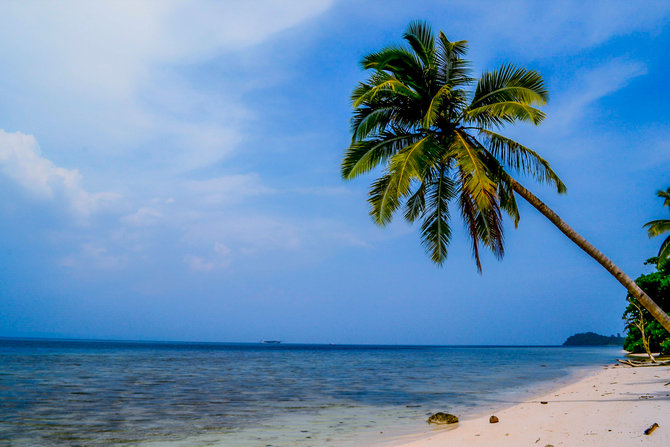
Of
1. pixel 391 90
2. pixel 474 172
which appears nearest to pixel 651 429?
pixel 474 172

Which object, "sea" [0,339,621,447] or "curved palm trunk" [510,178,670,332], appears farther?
"curved palm trunk" [510,178,670,332]

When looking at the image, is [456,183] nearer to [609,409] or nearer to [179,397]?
[609,409]

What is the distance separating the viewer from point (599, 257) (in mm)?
10203

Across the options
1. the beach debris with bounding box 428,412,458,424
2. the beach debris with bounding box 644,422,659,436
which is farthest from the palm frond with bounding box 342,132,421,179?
the beach debris with bounding box 644,422,659,436

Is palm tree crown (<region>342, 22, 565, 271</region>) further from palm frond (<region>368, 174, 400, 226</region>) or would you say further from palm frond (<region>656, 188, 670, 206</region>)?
palm frond (<region>656, 188, 670, 206</region>)

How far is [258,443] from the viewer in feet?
28.5

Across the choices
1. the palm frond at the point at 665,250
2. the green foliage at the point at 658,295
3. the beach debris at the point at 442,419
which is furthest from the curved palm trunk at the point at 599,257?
the palm frond at the point at 665,250

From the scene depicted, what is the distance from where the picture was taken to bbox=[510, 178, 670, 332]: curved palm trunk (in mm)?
9781

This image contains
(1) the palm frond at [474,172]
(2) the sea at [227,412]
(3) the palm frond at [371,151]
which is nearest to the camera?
(2) the sea at [227,412]

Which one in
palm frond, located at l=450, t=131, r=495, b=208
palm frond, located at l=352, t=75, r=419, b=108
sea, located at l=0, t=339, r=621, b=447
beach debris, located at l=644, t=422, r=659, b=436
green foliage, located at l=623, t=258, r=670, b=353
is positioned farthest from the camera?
green foliage, located at l=623, t=258, r=670, b=353

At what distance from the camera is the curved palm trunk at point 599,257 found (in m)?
9.78

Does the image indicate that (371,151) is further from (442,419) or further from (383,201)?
(442,419)

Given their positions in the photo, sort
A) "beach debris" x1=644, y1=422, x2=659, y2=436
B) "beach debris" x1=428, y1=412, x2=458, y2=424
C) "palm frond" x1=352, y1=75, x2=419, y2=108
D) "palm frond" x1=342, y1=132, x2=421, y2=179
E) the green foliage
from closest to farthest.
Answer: "beach debris" x1=644, y1=422, x2=659, y2=436 → "beach debris" x1=428, y1=412, x2=458, y2=424 → "palm frond" x1=352, y1=75, x2=419, y2=108 → "palm frond" x1=342, y1=132, x2=421, y2=179 → the green foliage

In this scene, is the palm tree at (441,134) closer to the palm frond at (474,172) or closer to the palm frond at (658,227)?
the palm frond at (474,172)
